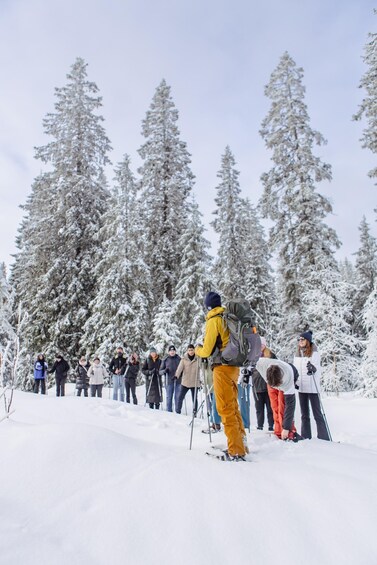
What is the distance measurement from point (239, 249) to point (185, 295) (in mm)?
6996

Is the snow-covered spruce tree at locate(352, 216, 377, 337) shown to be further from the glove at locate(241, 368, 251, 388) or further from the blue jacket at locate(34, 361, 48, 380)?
the glove at locate(241, 368, 251, 388)

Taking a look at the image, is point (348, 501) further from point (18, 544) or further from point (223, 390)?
point (18, 544)

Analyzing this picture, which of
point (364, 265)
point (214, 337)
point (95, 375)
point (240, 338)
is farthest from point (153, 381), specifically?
point (364, 265)

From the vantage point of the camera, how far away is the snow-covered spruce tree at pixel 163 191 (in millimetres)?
Result: 22828

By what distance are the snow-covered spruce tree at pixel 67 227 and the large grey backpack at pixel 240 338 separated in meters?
15.9

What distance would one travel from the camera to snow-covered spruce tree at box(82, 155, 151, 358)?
18828 mm

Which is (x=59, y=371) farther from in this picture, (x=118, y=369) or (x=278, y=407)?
(x=278, y=407)

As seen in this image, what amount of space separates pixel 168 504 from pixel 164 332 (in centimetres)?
1555

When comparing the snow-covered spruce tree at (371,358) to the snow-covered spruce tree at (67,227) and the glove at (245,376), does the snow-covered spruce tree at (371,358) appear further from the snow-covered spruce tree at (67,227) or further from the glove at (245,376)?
the snow-covered spruce tree at (67,227)

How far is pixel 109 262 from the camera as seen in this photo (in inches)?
799

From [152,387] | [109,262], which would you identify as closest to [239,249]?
[109,262]

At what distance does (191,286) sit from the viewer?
68.0 feet

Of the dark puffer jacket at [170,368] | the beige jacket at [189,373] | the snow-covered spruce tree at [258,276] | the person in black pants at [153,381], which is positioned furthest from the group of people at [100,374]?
the snow-covered spruce tree at [258,276]

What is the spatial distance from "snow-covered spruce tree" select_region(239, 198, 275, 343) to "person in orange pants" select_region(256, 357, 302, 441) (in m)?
17.5
